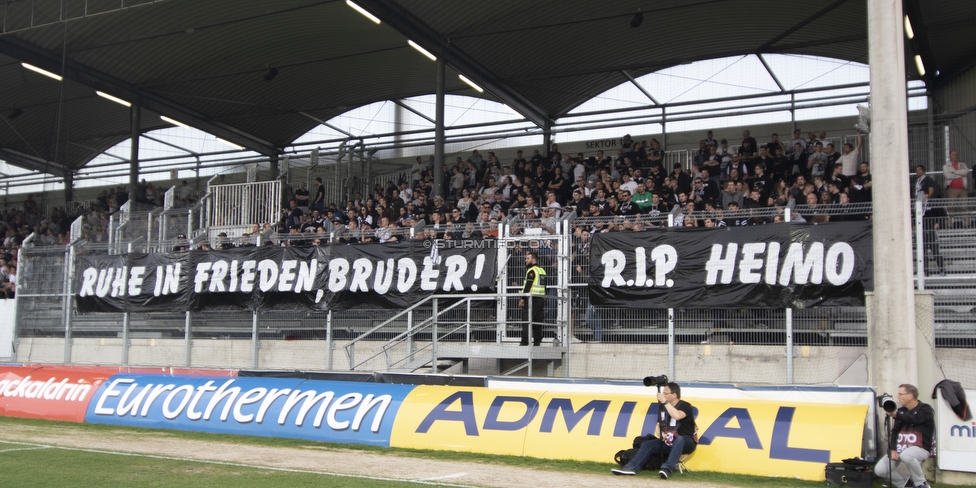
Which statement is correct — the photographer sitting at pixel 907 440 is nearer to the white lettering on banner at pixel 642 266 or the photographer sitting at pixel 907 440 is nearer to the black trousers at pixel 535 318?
the white lettering on banner at pixel 642 266

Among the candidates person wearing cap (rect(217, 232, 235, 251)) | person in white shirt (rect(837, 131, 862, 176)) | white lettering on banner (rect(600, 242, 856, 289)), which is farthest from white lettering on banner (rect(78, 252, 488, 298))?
person in white shirt (rect(837, 131, 862, 176))

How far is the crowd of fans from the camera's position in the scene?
52.9ft

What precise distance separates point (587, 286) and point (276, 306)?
6848 mm

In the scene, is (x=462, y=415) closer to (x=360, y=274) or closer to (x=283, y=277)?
(x=360, y=274)

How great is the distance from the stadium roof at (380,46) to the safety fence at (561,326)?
22.6ft

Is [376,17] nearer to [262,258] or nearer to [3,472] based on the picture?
[262,258]

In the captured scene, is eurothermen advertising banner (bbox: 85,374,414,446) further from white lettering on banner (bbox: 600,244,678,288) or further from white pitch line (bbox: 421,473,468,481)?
white lettering on banner (bbox: 600,244,678,288)

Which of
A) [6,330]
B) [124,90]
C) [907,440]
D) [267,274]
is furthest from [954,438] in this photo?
[124,90]

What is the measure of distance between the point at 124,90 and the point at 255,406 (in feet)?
61.5

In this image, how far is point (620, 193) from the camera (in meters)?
19.7

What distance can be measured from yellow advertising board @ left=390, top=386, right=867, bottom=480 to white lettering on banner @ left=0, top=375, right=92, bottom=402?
718 cm

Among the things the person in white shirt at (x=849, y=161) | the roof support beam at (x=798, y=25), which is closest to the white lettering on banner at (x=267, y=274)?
the person in white shirt at (x=849, y=161)

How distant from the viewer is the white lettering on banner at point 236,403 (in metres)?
13.6

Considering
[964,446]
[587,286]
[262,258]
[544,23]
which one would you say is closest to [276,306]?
[262,258]
